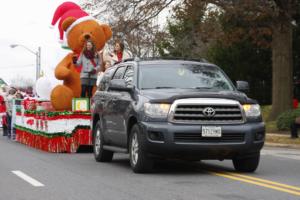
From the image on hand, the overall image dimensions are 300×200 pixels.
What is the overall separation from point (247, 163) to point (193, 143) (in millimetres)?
1396

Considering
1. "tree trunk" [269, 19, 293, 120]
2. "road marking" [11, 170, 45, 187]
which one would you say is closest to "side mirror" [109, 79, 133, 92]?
"road marking" [11, 170, 45, 187]

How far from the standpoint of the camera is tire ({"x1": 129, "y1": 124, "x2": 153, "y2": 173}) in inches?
430

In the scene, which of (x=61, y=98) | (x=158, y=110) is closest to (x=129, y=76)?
(x=158, y=110)

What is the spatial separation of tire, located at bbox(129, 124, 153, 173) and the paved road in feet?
0.55

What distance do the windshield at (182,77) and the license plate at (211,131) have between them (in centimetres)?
124

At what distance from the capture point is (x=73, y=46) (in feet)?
62.8

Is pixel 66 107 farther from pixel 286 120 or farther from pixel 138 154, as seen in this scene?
pixel 286 120

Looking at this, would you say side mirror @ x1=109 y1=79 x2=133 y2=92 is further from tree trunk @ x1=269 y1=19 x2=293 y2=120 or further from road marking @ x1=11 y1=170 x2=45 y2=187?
tree trunk @ x1=269 y1=19 x2=293 y2=120

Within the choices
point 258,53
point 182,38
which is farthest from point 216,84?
point 182,38

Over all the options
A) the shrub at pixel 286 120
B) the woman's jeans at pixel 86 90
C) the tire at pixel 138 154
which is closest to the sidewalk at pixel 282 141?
the shrub at pixel 286 120

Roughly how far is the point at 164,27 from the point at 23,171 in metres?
40.4

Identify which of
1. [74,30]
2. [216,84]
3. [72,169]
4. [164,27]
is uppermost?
[164,27]

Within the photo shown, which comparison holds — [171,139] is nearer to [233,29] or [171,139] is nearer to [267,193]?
[267,193]

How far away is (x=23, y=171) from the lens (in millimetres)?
11914
